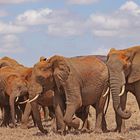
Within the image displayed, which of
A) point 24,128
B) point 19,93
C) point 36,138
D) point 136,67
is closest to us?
point 36,138

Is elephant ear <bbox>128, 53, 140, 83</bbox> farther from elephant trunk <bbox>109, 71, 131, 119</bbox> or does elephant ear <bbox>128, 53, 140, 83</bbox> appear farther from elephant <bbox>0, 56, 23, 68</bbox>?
elephant <bbox>0, 56, 23, 68</bbox>

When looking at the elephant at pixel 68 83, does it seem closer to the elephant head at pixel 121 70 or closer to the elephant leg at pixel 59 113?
the elephant leg at pixel 59 113

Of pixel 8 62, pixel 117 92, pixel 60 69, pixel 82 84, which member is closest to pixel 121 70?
pixel 117 92

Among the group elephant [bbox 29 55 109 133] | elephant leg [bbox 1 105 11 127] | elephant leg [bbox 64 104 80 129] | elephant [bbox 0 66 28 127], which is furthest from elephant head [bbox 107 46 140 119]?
elephant leg [bbox 1 105 11 127]

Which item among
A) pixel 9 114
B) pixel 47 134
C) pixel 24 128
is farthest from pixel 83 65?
pixel 9 114

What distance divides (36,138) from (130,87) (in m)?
2.96

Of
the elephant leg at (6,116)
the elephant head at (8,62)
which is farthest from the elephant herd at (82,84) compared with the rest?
the elephant head at (8,62)

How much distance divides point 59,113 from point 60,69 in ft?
3.60

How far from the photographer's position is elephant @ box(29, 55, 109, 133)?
13.5m

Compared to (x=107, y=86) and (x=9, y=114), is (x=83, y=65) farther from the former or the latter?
(x=9, y=114)

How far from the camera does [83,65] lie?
14.3 m

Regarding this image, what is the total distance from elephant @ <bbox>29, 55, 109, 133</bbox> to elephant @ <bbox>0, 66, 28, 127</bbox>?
3.71 metres

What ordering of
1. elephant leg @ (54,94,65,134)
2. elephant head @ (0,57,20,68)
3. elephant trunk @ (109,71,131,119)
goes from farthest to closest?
elephant head @ (0,57,20,68), elephant leg @ (54,94,65,134), elephant trunk @ (109,71,131,119)

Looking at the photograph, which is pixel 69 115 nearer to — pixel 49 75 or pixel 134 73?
pixel 49 75
